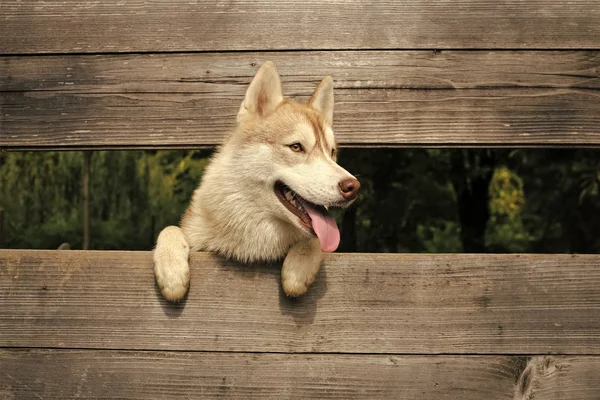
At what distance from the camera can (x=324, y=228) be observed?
7.98ft

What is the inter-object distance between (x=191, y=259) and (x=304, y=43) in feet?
3.00

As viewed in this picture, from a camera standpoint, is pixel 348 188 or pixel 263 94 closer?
pixel 348 188

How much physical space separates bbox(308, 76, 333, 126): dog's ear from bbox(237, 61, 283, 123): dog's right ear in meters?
0.14

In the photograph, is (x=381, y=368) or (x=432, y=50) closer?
(x=381, y=368)

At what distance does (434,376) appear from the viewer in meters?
2.38

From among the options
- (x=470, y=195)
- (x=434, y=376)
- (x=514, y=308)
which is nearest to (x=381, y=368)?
(x=434, y=376)

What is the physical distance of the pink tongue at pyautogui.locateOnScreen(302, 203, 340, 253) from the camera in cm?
233

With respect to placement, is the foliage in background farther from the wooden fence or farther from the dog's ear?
the dog's ear

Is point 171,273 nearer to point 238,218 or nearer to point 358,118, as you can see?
point 238,218

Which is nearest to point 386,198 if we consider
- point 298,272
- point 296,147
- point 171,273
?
point 296,147

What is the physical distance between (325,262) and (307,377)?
0.40m

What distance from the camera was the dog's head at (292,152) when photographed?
2465 millimetres

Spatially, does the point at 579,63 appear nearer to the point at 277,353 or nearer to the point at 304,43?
the point at 304,43

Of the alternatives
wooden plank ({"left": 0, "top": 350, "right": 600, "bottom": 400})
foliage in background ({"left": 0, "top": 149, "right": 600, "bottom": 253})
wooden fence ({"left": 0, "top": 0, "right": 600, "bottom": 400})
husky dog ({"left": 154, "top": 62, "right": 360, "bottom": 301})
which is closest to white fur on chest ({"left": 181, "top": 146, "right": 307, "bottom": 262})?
husky dog ({"left": 154, "top": 62, "right": 360, "bottom": 301})
